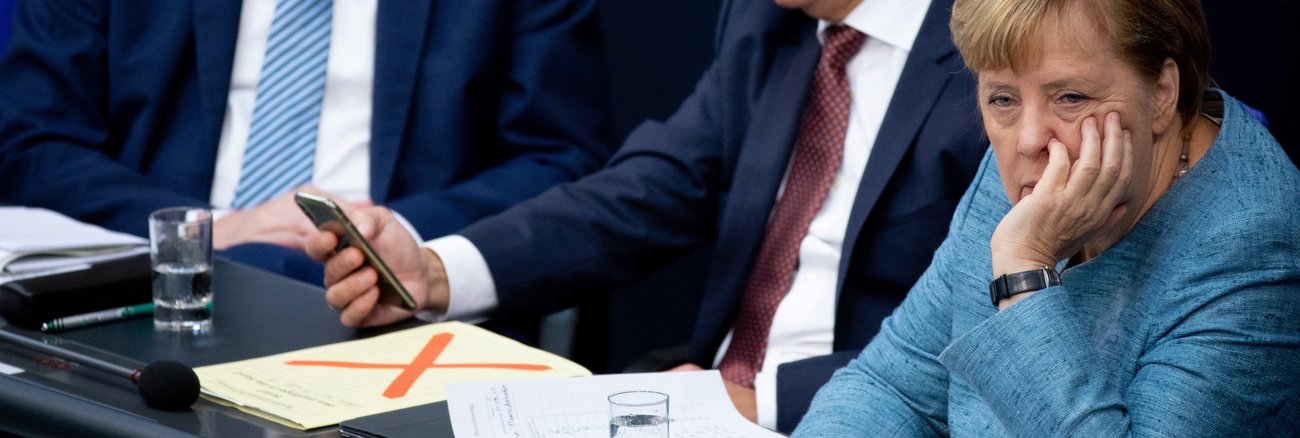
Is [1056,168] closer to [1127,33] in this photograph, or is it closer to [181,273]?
[1127,33]

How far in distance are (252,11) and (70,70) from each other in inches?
15.1

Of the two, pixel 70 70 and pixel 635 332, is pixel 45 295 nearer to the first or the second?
pixel 70 70

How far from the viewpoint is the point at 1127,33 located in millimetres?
1338

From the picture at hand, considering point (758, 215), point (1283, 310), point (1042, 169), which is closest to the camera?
point (1283, 310)

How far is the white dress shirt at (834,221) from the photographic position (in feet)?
7.08

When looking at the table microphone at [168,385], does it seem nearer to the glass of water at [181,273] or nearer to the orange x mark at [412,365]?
the orange x mark at [412,365]

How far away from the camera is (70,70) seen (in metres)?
2.84

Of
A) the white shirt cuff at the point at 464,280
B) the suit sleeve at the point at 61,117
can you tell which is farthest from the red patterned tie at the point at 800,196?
the suit sleeve at the point at 61,117

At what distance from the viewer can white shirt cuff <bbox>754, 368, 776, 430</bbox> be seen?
81.8 inches

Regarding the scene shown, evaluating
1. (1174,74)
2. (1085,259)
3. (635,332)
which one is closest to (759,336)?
(1085,259)

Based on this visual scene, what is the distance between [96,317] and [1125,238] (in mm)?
1208

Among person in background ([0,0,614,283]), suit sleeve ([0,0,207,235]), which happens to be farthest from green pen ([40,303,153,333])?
suit sleeve ([0,0,207,235])

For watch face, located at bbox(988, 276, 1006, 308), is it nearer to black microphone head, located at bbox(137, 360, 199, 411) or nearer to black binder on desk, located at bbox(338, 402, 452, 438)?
black binder on desk, located at bbox(338, 402, 452, 438)

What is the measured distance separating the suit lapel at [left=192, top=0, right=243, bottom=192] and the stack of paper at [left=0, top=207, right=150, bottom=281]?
0.66 m
